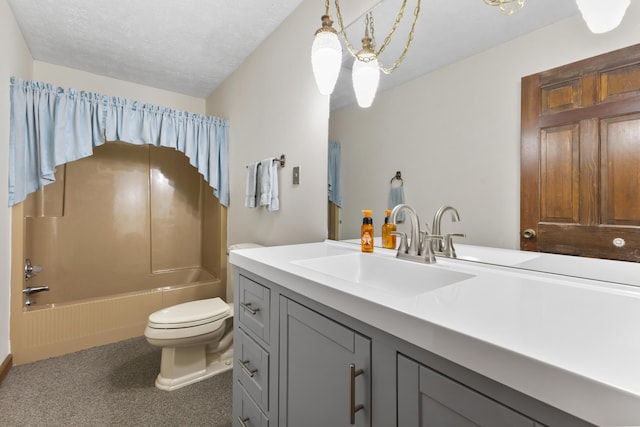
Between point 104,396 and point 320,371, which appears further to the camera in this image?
point 104,396

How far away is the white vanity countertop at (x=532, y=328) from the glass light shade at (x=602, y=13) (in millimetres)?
674

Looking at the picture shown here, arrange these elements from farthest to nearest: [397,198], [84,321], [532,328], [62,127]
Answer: [84,321] < [62,127] < [397,198] < [532,328]

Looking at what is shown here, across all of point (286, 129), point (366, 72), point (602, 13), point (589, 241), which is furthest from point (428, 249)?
point (286, 129)

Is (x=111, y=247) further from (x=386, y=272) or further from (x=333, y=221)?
(x=386, y=272)

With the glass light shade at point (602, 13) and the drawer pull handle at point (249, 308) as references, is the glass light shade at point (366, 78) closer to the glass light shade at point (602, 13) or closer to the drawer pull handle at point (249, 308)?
the glass light shade at point (602, 13)

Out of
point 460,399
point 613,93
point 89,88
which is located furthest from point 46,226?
point 613,93

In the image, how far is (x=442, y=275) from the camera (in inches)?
36.7

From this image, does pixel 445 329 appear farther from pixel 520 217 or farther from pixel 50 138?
pixel 50 138

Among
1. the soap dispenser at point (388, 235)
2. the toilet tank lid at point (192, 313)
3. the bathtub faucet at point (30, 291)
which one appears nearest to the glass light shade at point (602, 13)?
the soap dispenser at point (388, 235)

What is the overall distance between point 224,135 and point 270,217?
44.5 inches

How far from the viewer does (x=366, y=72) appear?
1389mm

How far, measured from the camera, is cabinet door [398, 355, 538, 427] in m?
0.44

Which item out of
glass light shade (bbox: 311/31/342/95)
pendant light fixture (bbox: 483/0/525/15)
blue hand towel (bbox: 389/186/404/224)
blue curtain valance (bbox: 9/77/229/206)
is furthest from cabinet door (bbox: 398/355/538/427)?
blue curtain valance (bbox: 9/77/229/206)

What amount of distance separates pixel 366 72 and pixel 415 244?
33.7 inches
